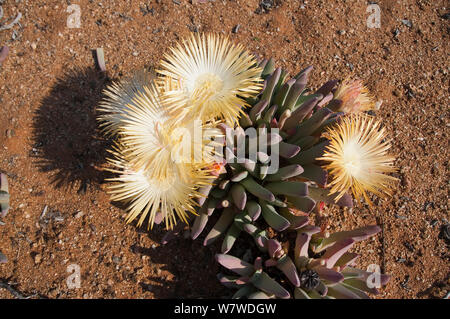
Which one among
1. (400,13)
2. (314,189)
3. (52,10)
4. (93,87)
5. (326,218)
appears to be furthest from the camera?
(400,13)

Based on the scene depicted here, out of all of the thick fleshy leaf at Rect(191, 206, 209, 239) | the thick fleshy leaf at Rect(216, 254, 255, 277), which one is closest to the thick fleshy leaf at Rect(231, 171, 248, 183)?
the thick fleshy leaf at Rect(191, 206, 209, 239)

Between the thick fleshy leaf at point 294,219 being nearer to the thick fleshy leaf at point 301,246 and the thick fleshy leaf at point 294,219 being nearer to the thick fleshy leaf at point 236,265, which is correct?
the thick fleshy leaf at point 301,246

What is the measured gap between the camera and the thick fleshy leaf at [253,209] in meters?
1.57

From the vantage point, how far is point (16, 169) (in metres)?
1.97

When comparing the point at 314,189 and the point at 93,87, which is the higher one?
the point at 93,87

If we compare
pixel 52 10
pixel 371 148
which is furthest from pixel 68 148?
pixel 371 148

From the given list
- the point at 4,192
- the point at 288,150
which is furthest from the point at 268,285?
the point at 4,192

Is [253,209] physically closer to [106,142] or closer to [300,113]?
[300,113]

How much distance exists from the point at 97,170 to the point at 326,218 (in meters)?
1.30

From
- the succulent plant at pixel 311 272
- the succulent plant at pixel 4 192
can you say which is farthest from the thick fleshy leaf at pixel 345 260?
the succulent plant at pixel 4 192

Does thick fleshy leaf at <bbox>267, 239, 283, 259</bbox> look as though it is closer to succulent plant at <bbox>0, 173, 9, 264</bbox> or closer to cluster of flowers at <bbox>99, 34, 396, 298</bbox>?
cluster of flowers at <bbox>99, 34, 396, 298</bbox>

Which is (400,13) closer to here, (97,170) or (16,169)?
(97,170)

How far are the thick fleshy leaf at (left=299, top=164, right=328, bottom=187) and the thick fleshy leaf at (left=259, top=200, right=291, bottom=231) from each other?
0.21 m

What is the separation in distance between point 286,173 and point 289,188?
67 mm
